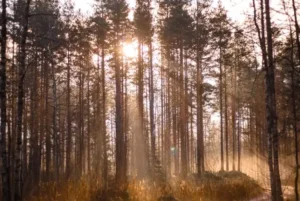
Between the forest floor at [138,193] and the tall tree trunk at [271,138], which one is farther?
the forest floor at [138,193]

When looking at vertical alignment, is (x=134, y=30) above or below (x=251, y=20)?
above

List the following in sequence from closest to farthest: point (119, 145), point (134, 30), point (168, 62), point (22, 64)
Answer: point (22, 64) < point (119, 145) < point (134, 30) < point (168, 62)

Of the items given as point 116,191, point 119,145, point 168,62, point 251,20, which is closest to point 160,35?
point 168,62

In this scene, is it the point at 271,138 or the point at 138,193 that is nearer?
the point at 271,138

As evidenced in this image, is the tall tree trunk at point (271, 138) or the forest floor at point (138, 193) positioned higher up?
the tall tree trunk at point (271, 138)

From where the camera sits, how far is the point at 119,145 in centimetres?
2144

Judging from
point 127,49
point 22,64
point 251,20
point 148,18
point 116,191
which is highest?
point 148,18

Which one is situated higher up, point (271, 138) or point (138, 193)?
point (271, 138)

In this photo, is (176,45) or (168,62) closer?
(176,45)

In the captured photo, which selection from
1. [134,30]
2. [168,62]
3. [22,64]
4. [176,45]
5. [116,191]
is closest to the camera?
[22,64]

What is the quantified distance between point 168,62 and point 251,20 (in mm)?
15200

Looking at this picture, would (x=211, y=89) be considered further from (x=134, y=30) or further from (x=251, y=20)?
(x=251, y=20)

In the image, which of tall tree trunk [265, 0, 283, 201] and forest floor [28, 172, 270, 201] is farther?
forest floor [28, 172, 270, 201]

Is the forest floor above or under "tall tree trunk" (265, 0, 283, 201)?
under
